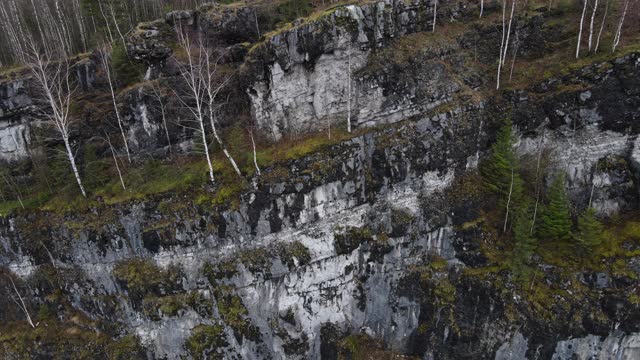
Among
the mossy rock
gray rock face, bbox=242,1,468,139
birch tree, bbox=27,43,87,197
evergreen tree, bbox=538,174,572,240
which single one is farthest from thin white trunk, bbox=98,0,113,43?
evergreen tree, bbox=538,174,572,240

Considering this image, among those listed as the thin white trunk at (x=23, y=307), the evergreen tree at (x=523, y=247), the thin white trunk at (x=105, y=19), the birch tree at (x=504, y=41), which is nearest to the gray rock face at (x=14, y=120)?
the thin white trunk at (x=105, y=19)

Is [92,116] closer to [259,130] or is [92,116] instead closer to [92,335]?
[259,130]

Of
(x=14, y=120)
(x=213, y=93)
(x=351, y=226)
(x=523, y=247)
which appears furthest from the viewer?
(x=14, y=120)

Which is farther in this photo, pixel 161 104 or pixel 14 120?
pixel 14 120

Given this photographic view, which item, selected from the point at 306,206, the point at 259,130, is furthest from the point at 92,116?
the point at 306,206

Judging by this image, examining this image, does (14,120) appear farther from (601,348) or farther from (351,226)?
(601,348)

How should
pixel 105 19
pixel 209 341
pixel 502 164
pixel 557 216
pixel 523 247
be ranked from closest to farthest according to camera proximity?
pixel 523 247 → pixel 557 216 → pixel 502 164 → pixel 209 341 → pixel 105 19

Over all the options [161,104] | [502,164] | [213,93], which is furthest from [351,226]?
[161,104]
